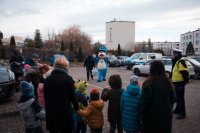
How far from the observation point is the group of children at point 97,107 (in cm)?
480

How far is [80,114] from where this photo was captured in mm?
4988

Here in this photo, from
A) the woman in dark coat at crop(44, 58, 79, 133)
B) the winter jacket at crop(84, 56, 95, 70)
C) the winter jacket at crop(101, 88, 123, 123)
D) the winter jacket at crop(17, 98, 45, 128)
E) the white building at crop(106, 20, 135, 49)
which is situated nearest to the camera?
the woman in dark coat at crop(44, 58, 79, 133)

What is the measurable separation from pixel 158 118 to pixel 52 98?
1.72 metres

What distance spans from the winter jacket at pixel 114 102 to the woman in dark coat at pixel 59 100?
40.0 inches

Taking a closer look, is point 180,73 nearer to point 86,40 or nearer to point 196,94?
point 196,94

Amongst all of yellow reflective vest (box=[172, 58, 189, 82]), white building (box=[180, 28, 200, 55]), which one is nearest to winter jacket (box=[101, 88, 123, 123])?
yellow reflective vest (box=[172, 58, 189, 82])

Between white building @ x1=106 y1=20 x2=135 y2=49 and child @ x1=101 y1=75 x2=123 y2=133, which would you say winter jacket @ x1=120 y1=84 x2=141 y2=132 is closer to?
child @ x1=101 y1=75 x2=123 y2=133

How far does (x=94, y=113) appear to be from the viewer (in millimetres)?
5090

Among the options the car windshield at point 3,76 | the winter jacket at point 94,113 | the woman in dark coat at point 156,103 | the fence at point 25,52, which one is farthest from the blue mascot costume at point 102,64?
the fence at point 25,52

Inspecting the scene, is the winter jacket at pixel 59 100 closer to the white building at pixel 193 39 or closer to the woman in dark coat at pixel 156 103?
the woman in dark coat at pixel 156 103

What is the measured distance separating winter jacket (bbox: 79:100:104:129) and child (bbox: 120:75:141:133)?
0.50 m

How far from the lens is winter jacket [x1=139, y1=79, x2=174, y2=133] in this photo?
429 cm

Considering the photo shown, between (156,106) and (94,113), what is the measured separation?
1.31 metres

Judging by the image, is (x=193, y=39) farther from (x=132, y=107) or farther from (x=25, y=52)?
(x=132, y=107)
